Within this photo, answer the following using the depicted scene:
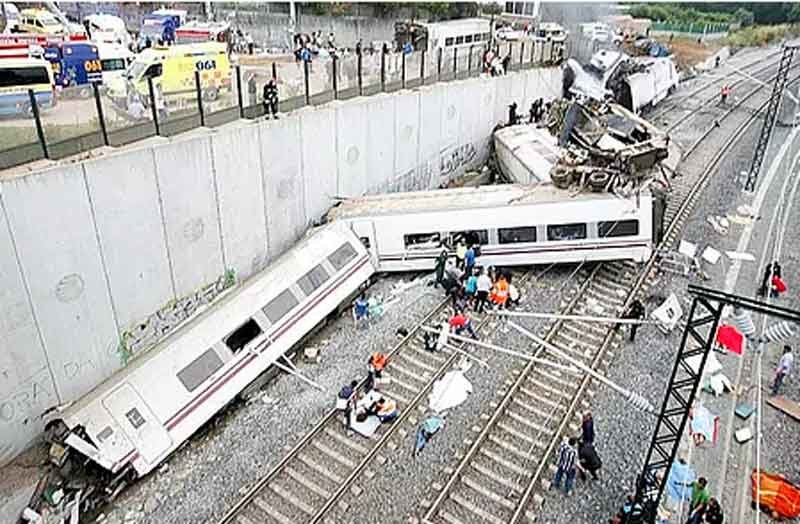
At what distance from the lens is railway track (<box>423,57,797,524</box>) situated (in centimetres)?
1116

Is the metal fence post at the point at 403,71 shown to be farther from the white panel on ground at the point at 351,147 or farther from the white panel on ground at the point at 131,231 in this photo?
the white panel on ground at the point at 131,231

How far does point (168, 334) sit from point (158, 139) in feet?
15.4

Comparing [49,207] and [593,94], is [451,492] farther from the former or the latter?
[593,94]

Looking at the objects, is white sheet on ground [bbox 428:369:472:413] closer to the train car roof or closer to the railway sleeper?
the railway sleeper

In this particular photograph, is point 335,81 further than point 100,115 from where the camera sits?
Yes

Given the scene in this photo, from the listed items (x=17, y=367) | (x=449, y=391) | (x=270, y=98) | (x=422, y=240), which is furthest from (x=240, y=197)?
(x=449, y=391)

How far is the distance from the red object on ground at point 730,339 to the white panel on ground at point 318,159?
12.1 metres

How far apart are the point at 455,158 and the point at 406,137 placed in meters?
4.31

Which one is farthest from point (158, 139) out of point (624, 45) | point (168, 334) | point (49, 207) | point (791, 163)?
point (624, 45)

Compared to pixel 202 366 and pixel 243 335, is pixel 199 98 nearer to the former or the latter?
pixel 243 335

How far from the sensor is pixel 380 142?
71.8 ft

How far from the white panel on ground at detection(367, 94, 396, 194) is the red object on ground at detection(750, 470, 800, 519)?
48.8 feet

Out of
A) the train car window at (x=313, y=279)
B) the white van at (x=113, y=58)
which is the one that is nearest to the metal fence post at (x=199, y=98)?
the train car window at (x=313, y=279)

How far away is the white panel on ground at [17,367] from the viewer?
11.0m
